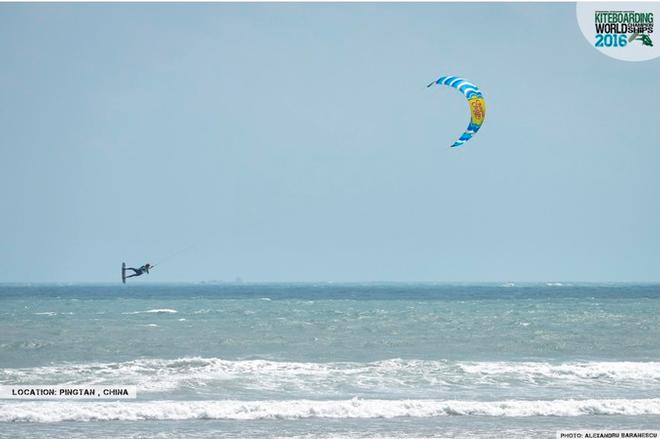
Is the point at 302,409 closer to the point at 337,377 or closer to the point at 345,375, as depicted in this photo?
the point at 337,377

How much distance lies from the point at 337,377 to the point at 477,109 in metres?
7.96

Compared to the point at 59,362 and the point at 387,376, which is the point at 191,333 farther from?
the point at 387,376

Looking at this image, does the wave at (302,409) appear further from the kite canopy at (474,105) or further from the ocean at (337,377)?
the kite canopy at (474,105)

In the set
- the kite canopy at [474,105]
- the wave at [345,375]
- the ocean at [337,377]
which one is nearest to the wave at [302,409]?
the ocean at [337,377]

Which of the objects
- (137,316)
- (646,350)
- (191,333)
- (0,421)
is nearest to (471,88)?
(646,350)

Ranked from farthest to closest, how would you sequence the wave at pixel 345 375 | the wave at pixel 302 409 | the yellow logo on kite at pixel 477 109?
the yellow logo on kite at pixel 477 109, the wave at pixel 345 375, the wave at pixel 302 409

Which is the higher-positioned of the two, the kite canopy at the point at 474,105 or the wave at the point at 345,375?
the kite canopy at the point at 474,105

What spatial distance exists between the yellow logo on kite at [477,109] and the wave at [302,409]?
7.83 meters

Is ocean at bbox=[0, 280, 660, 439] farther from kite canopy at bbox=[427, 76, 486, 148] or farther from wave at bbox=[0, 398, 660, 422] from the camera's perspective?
kite canopy at bbox=[427, 76, 486, 148]

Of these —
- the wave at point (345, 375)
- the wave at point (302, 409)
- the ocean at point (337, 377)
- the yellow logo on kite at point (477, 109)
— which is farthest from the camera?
the yellow logo on kite at point (477, 109)

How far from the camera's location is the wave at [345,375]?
69.9 ft

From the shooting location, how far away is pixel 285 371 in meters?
23.3

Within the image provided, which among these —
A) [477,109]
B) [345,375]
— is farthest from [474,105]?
[345,375]

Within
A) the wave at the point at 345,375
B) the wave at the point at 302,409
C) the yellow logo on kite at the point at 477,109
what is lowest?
the wave at the point at 302,409
